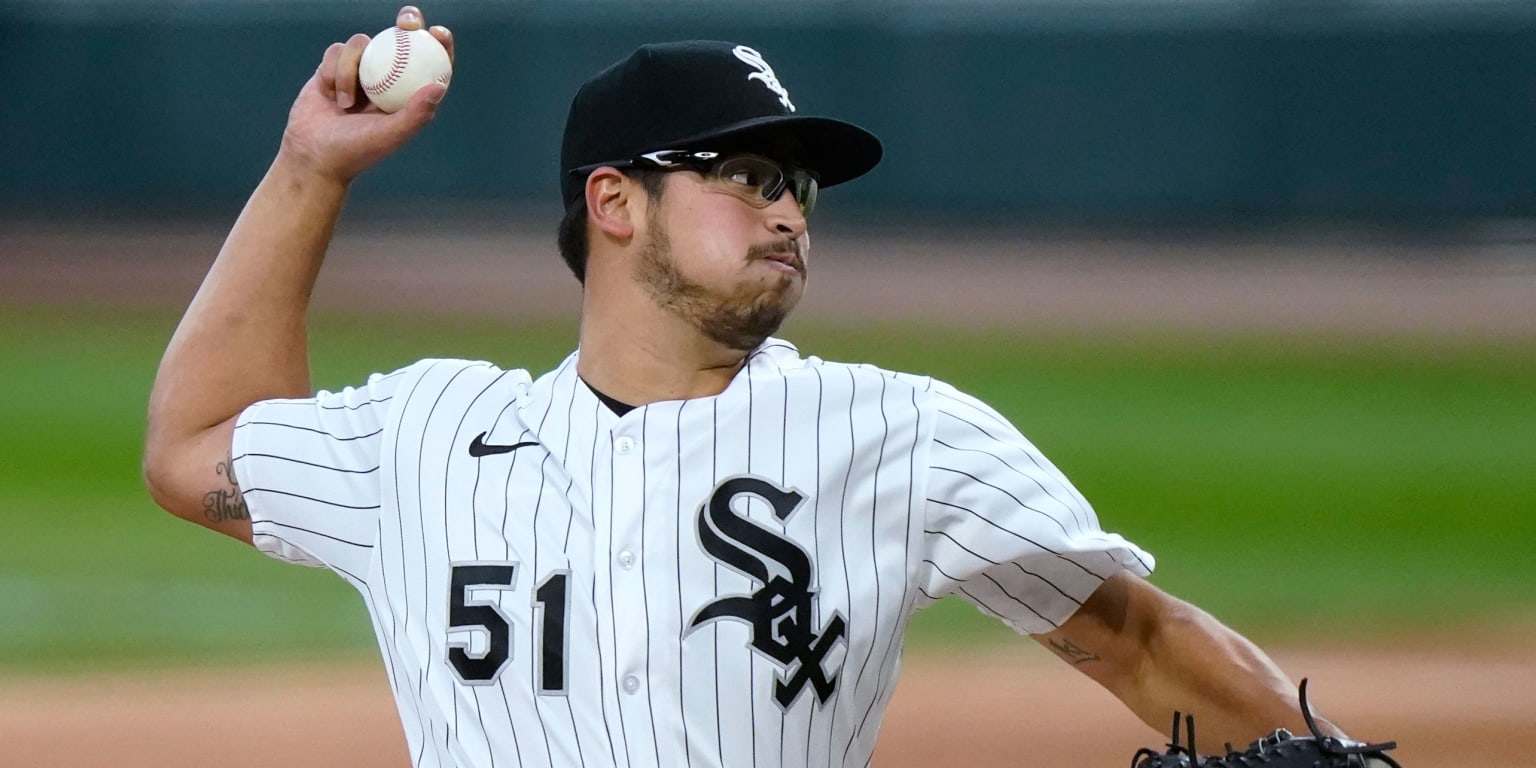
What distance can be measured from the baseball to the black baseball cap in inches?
8.1

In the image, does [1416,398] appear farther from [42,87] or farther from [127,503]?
[42,87]

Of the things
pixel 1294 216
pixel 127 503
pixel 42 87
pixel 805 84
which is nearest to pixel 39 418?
pixel 127 503

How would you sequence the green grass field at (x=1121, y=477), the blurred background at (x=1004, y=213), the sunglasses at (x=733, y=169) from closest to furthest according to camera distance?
the sunglasses at (x=733, y=169)
the green grass field at (x=1121, y=477)
the blurred background at (x=1004, y=213)

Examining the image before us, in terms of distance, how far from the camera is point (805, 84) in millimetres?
11938

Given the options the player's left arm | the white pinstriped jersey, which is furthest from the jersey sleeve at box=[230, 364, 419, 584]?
the player's left arm

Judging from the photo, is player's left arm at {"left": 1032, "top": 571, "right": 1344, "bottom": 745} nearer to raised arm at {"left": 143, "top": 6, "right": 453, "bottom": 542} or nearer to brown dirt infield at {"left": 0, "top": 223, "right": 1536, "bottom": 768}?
raised arm at {"left": 143, "top": 6, "right": 453, "bottom": 542}

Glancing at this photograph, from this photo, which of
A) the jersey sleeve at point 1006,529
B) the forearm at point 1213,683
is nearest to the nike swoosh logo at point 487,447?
the jersey sleeve at point 1006,529

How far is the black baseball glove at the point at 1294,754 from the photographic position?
1794 mm

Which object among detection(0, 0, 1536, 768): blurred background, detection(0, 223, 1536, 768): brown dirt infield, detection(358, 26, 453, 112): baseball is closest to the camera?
detection(358, 26, 453, 112): baseball

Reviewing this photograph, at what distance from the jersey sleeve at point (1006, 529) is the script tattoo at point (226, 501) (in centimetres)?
80

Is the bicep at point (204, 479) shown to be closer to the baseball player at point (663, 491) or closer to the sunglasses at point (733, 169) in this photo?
the baseball player at point (663, 491)

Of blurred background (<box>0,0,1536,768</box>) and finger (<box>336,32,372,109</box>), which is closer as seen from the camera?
finger (<box>336,32,372,109</box>)

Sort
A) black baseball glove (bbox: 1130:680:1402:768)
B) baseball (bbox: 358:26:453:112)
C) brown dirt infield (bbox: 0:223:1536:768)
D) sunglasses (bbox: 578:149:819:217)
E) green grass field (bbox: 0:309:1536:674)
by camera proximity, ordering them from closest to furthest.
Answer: black baseball glove (bbox: 1130:680:1402:768)
sunglasses (bbox: 578:149:819:217)
baseball (bbox: 358:26:453:112)
green grass field (bbox: 0:309:1536:674)
brown dirt infield (bbox: 0:223:1536:768)

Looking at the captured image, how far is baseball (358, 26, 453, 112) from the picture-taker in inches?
83.6
